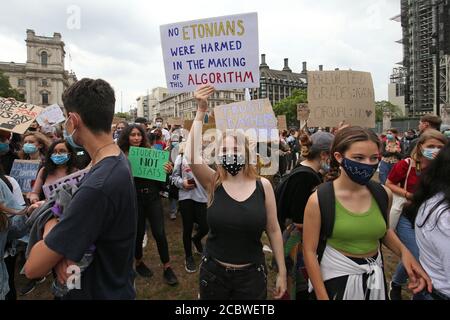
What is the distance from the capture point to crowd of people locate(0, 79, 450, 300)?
4.77ft

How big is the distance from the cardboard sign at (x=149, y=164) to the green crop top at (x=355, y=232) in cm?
250

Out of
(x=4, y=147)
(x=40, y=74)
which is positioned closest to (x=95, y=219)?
(x=4, y=147)

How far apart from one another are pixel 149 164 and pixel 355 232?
9.02ft

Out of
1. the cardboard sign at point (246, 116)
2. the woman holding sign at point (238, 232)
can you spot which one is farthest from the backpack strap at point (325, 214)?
the cardboard sign at point (246, 116)

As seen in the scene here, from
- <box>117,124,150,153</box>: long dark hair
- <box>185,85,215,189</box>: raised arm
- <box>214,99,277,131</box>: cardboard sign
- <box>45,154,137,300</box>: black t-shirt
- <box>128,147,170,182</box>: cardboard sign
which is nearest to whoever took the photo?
<box>45,154,137,300</box>: black t-shirt

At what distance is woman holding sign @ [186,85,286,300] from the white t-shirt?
0.87 metres

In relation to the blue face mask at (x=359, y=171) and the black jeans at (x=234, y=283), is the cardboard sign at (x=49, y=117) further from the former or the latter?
the blue face mask at (x=359, y=171)

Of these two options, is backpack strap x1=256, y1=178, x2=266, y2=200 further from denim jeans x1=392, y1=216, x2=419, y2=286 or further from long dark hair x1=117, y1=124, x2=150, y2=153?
long dark hair x1=117, y1=124, x2=150, y2=153

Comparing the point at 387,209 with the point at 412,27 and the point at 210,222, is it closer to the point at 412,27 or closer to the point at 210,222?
the point at 210,222

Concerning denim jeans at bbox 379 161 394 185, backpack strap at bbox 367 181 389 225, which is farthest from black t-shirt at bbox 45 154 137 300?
denim jeans at bbox 379 161 394 185

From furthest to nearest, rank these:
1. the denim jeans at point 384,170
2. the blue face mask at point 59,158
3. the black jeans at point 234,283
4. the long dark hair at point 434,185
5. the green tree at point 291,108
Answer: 1. the green tree at point 291,108
2. the denim jeans at point 384,170
3. the blue face mask at point 59,158
4. the black jeans at point 234,283
5. the long dark hair at point 434,185

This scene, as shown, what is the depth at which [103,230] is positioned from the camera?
4.82 ft

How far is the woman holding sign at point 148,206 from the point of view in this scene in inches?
160

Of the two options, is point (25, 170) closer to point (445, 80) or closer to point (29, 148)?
point (29, 148)
